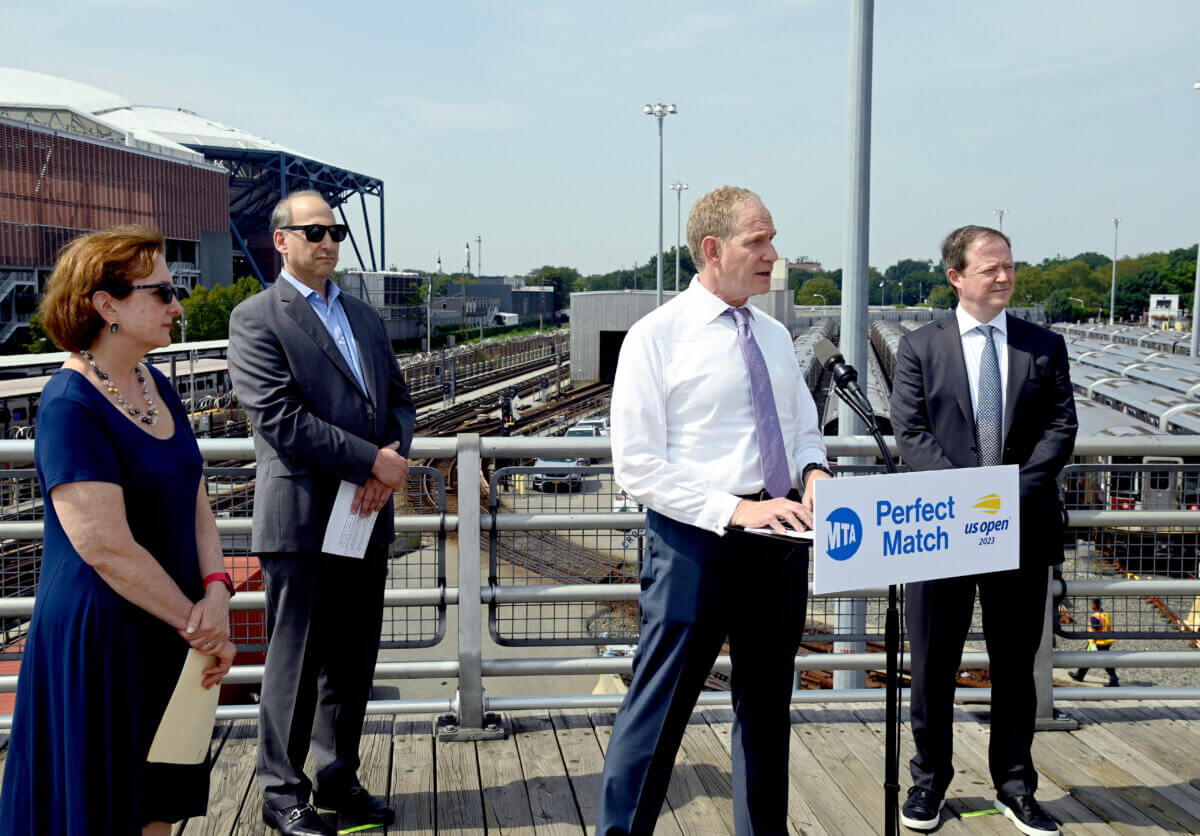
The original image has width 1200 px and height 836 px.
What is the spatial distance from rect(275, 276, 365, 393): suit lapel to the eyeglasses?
0.64 m

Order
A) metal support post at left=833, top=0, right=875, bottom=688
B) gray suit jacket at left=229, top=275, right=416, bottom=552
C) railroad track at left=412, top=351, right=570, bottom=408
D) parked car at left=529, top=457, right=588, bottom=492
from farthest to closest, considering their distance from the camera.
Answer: railroad track at left=412, top=351, right=570, bottom=408 < metal support post at left=833, top=0, right=875, bottom=688 < parked car at left=529, top=457, right=588, bottom=492 < gray suit jacket at left=229, top=275, right=416, bottom=552

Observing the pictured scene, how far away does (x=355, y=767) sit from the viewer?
11.2 ft

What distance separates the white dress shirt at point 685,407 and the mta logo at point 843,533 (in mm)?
285

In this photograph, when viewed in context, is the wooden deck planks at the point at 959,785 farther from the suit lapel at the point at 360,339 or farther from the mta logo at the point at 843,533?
the suit lapel at the point at 360,339

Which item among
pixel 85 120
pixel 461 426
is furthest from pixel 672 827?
pixel 85 120

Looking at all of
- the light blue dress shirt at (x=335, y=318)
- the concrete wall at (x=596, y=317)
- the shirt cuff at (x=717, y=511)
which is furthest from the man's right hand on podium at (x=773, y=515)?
the concrete wall at (x=596, y=317)

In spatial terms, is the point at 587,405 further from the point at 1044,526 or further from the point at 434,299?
the point at 434,299

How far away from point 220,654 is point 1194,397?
18709mm

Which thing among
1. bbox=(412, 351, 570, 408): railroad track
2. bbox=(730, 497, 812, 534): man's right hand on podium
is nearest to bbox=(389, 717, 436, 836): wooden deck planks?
bbox=(730, 497, 812, 534): man's right hand on podium

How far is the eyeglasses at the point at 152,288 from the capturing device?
2.36 metres

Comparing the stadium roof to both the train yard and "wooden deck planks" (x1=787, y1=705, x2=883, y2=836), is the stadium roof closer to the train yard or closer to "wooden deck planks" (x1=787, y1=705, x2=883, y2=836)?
the train yard

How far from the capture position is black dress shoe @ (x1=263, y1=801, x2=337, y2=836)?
321cm

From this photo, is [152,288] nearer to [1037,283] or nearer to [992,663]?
[992,663]

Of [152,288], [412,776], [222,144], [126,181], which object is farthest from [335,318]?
[222,144]
